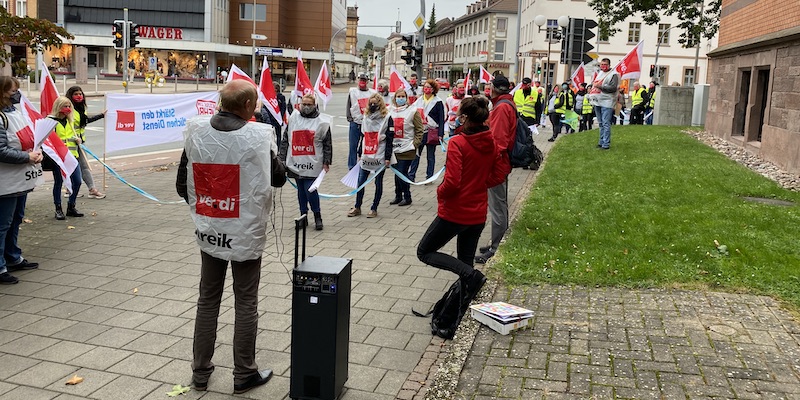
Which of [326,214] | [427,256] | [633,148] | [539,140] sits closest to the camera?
[427,256]

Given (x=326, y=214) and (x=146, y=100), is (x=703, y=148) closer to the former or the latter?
(x=326, y=214)

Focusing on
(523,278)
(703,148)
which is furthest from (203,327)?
(703,148)

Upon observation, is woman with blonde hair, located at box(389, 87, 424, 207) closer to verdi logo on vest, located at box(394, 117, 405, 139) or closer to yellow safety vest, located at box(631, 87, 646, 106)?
verdi logo on vest, located at box(394, 117, 405, 139)

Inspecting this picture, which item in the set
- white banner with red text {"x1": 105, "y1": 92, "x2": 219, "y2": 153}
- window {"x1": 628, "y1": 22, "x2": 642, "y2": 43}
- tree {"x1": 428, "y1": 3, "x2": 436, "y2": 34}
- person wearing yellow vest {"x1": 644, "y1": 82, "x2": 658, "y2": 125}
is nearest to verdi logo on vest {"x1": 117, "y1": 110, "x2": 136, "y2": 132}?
white banner with red text {"x1": 105, "y1": 92, "x2": 219, "y2": 153}

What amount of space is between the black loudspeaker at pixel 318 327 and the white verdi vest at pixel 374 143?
605cm

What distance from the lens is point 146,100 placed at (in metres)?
11.9

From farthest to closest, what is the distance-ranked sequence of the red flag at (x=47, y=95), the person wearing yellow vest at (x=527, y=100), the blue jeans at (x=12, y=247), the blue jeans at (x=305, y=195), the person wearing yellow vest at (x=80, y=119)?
the person wearing yellow vest at (x=527, y=100) < the person wearing yellow vest at (x=80, y=119) < the red flag at (x=47, y=95) < the blue jeans at (x=305, y=195) < the blue jeans at (x=12, y=247)

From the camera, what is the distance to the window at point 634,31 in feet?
224

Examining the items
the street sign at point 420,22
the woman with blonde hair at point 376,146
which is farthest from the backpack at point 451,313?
the street sign at point 420,22

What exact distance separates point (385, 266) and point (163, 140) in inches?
256

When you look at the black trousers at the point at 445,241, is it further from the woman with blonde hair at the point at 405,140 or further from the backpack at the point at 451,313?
the woman with blonde hair at the point at 405,140

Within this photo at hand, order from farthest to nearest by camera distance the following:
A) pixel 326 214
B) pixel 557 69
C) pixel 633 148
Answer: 1. pixel 557 69
2. pixel 633 148
3. pixel 326 214

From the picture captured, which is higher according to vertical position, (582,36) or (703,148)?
(582,36)

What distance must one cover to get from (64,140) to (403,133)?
15.9ft
